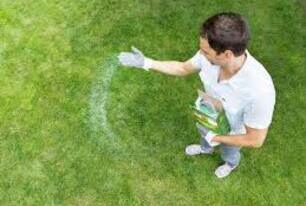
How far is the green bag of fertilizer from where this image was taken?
481 cm

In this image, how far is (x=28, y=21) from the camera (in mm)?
7340

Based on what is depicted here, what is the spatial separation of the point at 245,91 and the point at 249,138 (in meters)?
0.45

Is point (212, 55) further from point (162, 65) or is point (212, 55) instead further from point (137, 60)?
point (137, 60)

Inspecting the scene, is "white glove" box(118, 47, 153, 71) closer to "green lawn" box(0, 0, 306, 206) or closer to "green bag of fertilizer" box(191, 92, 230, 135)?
"green bag of fertilizer" box(191, 92, 230, 135)

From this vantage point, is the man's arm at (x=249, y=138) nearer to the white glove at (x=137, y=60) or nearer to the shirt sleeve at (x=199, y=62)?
the shirt sleeve at (x=199, y=62)

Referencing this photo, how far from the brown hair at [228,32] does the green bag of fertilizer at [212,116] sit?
824mm

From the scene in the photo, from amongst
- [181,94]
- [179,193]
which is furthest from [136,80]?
[179,193]

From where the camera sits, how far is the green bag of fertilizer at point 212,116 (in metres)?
4.81

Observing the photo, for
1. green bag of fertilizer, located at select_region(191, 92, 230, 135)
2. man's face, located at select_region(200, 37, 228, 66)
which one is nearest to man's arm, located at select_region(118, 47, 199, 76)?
green bag of fertilizer, located at select_region(191, 92, 230, 135)

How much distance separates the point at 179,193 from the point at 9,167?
1860 millimetres

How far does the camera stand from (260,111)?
434 cm

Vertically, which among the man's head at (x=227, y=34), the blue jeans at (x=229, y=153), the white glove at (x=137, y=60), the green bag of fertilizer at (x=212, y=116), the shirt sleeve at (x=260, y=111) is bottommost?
the blue jeans at (x=229, y=153)

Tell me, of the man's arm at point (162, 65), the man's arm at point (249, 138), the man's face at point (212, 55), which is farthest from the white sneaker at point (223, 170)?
the man's face at point (212, 55)

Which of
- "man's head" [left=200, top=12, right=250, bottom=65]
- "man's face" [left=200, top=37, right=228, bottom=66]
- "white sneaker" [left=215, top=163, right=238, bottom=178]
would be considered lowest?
"white sneaker" [left=215, top=163, right=238, bottom=178]
